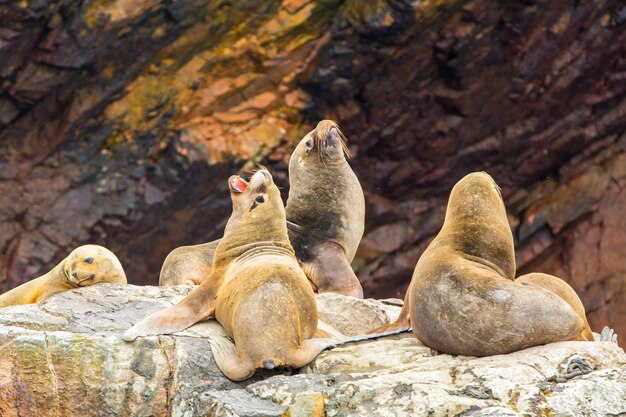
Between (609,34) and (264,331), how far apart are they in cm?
1333

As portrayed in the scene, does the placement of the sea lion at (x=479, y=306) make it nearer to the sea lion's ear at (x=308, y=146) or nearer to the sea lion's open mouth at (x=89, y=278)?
the sea lion's open mouth at (x=89, y=278)

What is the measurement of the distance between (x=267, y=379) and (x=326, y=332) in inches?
43.2

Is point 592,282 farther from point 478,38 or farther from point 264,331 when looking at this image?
point 264,331

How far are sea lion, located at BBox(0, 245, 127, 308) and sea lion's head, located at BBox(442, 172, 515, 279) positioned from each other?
366 centimetres

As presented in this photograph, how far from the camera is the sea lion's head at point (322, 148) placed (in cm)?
1283

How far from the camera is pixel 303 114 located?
64.3 ft

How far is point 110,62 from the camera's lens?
1853 cm

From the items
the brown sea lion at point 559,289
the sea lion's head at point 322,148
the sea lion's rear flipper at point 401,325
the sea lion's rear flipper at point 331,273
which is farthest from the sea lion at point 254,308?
the sea lion's head at point 322,148

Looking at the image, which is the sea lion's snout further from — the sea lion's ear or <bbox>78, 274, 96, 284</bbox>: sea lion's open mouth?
the sea lion's ear

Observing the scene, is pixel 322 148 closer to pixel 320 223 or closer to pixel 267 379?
pixel 320 223

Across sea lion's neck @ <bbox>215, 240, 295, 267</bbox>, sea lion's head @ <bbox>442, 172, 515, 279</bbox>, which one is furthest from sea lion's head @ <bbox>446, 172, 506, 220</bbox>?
sea lion's neck @ <bbox>215, 240, 295, 267</bbox>

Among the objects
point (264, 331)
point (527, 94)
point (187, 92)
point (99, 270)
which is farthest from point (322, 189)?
point (527, 94)

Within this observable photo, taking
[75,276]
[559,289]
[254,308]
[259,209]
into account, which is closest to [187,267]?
[75,276]

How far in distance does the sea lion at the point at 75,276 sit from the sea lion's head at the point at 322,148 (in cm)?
235
